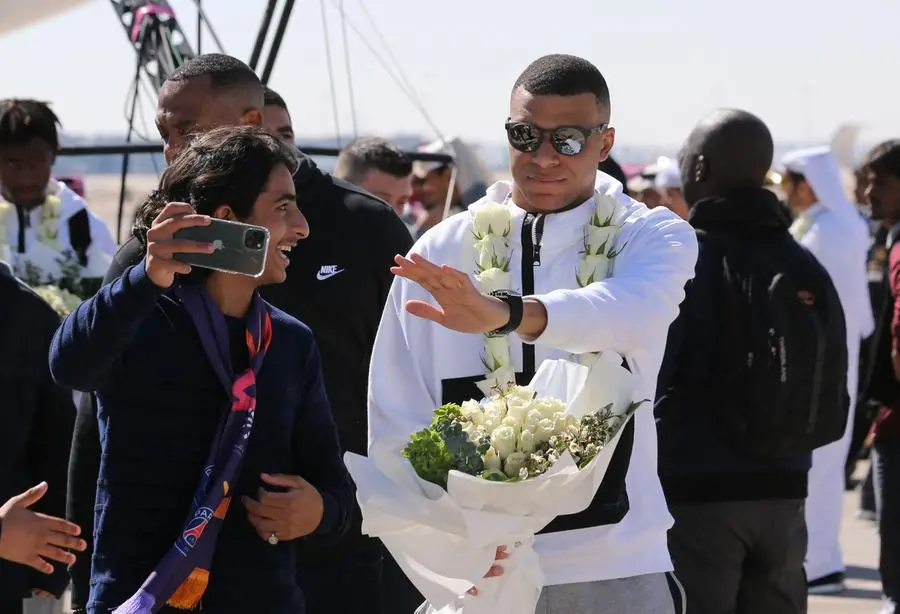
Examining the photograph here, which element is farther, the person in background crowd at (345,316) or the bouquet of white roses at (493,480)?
the person in background crowd at (345,316)

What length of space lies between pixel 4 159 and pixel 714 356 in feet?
11.9

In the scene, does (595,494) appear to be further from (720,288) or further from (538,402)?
(720,288)

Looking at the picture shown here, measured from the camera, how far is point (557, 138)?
12.9ft

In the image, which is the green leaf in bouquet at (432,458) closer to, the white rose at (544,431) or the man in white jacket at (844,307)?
the white rose at (544,431)

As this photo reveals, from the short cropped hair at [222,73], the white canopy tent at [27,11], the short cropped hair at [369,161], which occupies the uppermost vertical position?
the white canopy tent at [27,11]

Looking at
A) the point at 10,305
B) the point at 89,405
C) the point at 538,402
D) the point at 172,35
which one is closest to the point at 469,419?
the point at 538,402

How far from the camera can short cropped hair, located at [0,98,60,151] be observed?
7.20 metres

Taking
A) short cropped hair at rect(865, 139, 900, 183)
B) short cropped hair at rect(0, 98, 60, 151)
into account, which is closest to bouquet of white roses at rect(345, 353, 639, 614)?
short cropped hair at rect(0, 98, 60, 151)

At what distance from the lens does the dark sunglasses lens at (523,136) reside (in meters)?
3.95

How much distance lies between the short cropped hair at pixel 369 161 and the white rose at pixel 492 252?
12.8 ft

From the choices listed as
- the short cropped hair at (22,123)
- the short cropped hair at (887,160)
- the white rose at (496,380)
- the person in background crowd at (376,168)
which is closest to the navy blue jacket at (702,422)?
the white rose at (496,380)

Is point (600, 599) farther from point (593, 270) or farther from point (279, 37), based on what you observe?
point (279, 37)

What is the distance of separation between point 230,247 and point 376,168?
455 centimetres

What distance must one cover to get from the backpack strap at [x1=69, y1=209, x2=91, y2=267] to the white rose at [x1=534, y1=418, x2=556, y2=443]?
4.52 meters
